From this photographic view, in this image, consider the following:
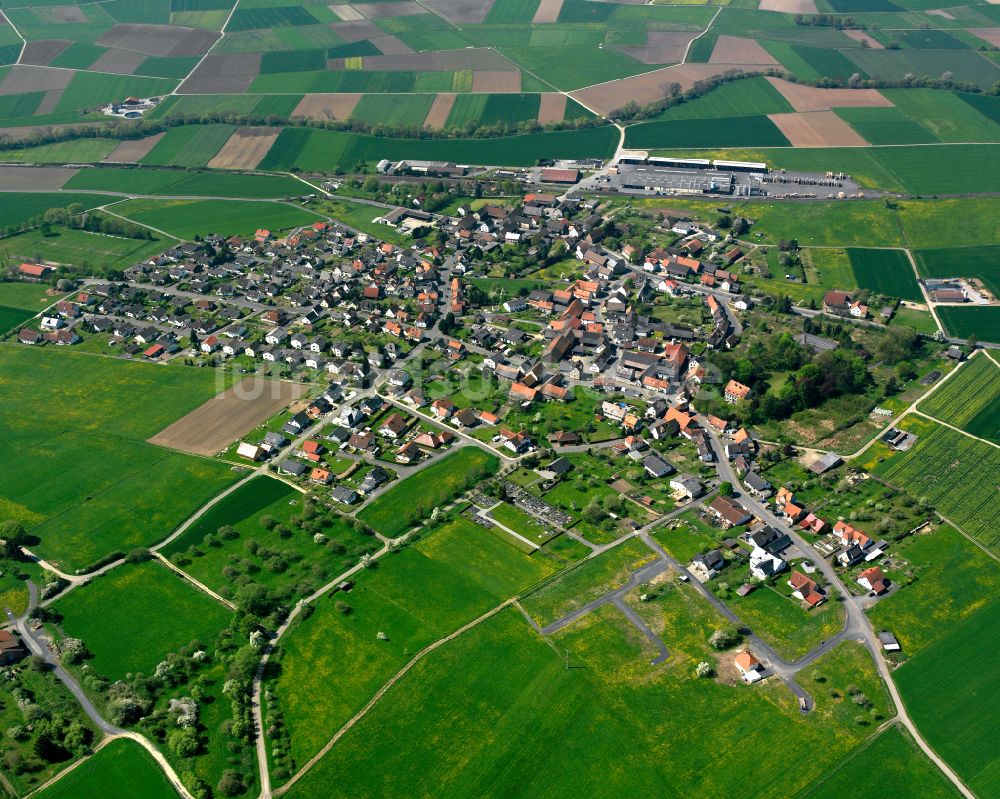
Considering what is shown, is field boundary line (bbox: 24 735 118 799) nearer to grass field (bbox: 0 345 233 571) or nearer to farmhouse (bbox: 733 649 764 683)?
grass field (bbox: 0 345 233 571)

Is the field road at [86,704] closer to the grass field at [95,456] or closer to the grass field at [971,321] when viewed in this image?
the grass field at [95,456]

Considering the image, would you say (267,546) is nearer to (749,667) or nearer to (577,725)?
(577,725)

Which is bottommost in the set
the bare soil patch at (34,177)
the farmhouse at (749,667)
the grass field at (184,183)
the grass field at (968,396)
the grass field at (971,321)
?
the bare soil patch at (34,177)

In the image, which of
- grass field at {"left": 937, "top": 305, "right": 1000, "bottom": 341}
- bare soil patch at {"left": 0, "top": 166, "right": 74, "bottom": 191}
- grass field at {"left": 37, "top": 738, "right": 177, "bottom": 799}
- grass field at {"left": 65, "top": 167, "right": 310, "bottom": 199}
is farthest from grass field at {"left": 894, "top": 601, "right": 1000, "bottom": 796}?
bare soil patch at {"left": 0, "top": 166, "right": 74, "bottom": 191}

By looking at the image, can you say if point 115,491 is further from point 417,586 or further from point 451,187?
point 451,187

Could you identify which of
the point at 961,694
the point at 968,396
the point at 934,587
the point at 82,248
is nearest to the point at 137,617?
the point at 961,694

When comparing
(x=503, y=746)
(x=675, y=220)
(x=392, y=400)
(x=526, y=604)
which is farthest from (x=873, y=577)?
(x=675, y=220)

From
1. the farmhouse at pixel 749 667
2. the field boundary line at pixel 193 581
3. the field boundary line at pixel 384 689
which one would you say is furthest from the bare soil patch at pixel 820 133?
the field boundary line at pixel 193 581
